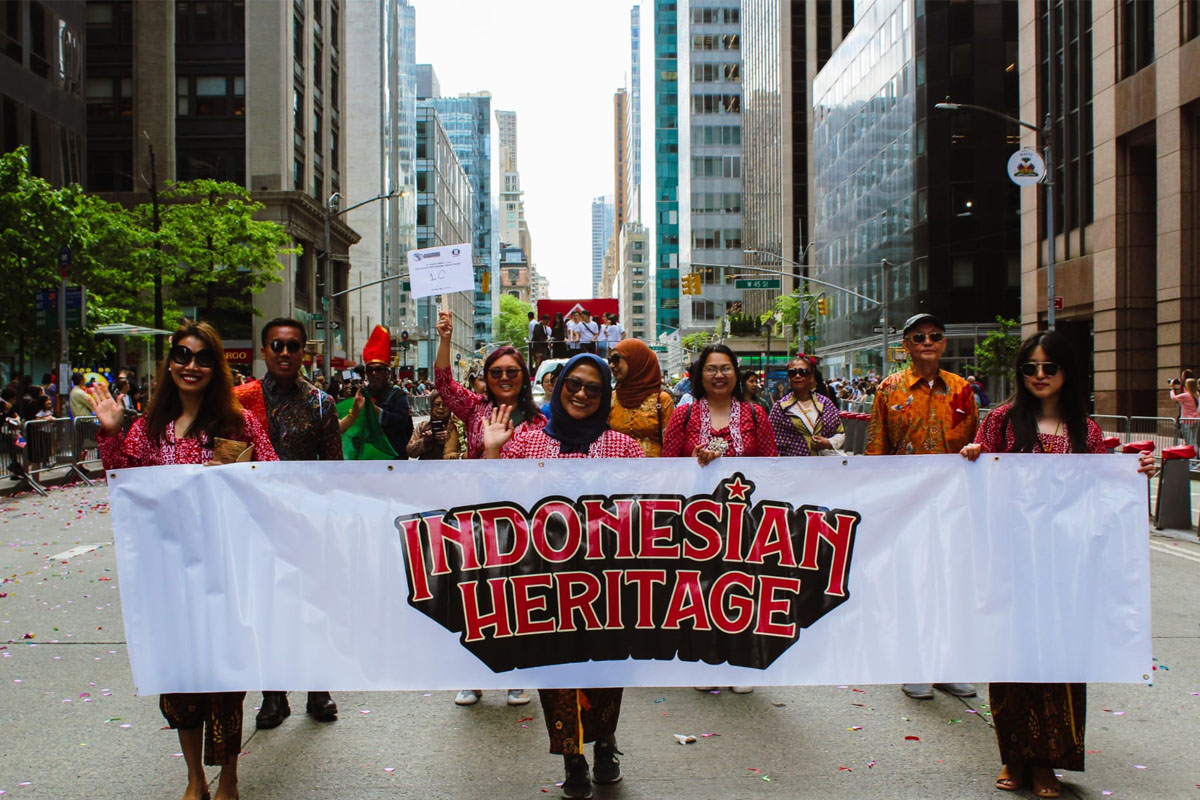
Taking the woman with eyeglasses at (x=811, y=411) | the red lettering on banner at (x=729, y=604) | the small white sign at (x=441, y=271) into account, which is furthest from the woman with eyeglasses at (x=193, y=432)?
the woman with eyeglasses at (x=811, y=411)

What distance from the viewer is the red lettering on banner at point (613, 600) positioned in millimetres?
4395

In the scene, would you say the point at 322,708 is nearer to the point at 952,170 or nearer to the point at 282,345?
the point at 282,345

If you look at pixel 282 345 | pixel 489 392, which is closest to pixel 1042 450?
pixel 489 392

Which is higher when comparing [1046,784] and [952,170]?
[952,170]

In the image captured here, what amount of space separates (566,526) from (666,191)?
443 ft

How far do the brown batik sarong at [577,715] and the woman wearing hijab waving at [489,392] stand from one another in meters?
1.65

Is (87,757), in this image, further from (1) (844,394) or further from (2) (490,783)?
(1) (844,394)

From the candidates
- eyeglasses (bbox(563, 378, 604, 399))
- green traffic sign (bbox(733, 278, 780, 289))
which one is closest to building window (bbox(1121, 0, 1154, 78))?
green traffic sign (bbox(733, 278, 780, 289))

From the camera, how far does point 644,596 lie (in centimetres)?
441

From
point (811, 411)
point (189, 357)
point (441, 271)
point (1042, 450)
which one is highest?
point (441, 271)

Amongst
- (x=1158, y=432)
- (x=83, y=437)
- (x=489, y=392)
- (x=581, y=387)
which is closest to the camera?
(x=581, y=387)

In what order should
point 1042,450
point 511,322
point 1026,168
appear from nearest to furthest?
point 1042,450 < point 1026,168 < point 511,322

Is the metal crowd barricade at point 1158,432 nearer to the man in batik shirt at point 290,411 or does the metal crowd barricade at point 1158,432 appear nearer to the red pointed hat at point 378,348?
the red pointed hat at point 378,348

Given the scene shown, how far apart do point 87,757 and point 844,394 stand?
39.2 m
